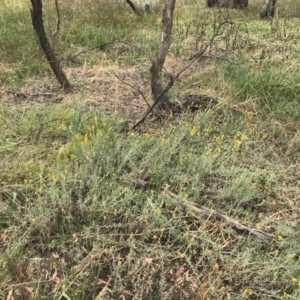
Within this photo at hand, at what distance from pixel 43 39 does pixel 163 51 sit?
1.42 meters

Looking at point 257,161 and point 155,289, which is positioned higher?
point 257,161

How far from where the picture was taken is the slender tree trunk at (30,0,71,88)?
4.39 meters

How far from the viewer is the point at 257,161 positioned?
11.3 ft

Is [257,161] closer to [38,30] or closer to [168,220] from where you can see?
[168,220]

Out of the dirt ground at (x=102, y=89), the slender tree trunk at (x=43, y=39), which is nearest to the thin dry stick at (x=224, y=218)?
the dirt ground at (x=102, y=89)

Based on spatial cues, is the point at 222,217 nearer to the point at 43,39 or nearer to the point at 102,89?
the point at 102,89

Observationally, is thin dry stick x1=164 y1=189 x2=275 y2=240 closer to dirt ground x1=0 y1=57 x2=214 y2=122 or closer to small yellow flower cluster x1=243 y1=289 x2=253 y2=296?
small yellow flower cluster x1=243 y1=289 x2=253 y2=296

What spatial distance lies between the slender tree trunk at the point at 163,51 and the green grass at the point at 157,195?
41cm

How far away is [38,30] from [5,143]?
1.67 m

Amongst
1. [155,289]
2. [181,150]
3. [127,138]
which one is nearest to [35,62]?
[127,138]

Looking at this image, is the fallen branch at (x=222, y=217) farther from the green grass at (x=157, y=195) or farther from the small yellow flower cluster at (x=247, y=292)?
the small yellow flower cluster at (x=247, y=292)

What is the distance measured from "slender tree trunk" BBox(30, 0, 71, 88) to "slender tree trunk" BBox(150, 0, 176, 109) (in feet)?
3.80

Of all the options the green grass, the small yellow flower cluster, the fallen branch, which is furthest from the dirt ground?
the small yellow flower cluster

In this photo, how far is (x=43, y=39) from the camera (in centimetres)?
450
